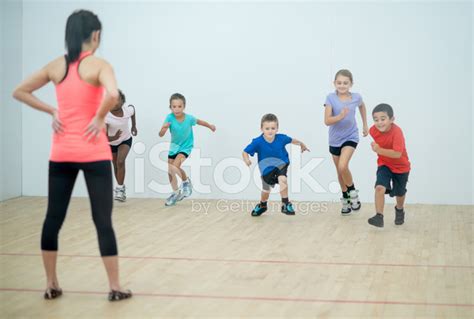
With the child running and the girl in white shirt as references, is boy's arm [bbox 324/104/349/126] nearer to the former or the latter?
the child running

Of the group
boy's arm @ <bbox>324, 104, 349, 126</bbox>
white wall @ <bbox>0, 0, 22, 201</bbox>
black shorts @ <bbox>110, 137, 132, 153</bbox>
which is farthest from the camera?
white wall @ <bbox>0, 0, 22, 201</bbox>

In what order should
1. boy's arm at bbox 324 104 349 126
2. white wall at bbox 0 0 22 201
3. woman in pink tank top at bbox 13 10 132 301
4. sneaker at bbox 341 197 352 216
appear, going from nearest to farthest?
woman in pink tank top at bbox 13 10 132 301, boy's arm at bbox 324 104 349 126, sneaker at bbox 341 197 352 216, white wall at bbox 0 0 22 201

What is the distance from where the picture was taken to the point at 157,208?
24.4ft

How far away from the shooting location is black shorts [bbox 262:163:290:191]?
6.80 meters

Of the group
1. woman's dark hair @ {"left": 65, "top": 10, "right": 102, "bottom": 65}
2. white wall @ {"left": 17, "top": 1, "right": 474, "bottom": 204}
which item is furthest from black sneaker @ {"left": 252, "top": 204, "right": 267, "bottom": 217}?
woman's dark hair @ {"left": 65, "top": 10, "right": 102, "bottom": 65}

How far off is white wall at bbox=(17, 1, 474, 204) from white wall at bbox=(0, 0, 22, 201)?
0.38 feet

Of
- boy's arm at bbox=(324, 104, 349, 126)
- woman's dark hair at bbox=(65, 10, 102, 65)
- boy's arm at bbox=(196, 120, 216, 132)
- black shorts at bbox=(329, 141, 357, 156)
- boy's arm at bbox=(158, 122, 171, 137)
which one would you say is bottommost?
black shorts at bbox=(329, 141, 357, 156)

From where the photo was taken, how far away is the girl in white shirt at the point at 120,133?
24.5 ft

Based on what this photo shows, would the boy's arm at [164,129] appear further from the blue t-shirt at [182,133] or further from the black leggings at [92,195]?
the black leggings at [92,195]

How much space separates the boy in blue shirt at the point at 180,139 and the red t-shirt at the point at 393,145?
2075 mm

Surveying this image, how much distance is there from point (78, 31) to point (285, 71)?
4414 millimetres

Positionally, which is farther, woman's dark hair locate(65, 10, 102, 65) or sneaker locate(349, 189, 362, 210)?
sneaker locate(349, 189, 362, 210)

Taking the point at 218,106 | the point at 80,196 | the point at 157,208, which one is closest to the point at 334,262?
the point at 157,208

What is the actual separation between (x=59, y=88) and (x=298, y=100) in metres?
4.44
